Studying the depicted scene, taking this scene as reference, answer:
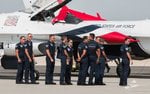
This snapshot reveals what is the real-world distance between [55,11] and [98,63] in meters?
5.55

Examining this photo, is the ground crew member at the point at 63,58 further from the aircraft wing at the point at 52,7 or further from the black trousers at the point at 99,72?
the aircraft wing at the point at 52,7

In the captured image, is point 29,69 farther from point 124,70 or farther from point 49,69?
Result: point 124,70

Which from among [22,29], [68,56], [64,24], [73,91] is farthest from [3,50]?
[73,91]

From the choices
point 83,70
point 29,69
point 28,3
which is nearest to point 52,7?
point 28,3

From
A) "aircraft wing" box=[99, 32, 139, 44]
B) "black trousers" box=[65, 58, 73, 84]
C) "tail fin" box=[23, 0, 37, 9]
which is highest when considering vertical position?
"tail fin" box=[23, 0, 37, 9]

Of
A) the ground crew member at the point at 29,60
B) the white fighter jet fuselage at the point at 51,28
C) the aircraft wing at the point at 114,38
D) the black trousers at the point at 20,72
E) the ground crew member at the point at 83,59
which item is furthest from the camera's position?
the white fighter jet fuselage at the point at 51,28

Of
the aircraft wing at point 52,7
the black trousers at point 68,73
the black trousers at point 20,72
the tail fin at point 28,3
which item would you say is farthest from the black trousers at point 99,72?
the tail fin at point 28,3

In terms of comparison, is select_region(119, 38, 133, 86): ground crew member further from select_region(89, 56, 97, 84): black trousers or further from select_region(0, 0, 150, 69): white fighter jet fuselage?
select_region(0, 0, 150, 69): white fighter jet fuselage

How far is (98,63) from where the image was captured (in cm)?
1945

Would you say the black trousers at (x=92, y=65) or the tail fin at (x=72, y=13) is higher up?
the tail fin at (x=72, y=13)

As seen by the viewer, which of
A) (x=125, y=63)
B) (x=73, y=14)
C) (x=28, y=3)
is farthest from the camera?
(x=28, y=3)

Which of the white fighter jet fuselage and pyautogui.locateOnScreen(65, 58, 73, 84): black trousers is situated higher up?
the white fighter jet fuselage

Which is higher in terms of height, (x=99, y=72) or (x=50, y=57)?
(x=50, y=57)

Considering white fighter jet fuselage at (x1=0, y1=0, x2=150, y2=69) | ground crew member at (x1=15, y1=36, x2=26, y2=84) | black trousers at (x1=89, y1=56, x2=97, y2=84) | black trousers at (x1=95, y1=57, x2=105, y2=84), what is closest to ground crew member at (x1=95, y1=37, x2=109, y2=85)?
black trousers at (x1=95, y1=57, x2=105, y2=84)
